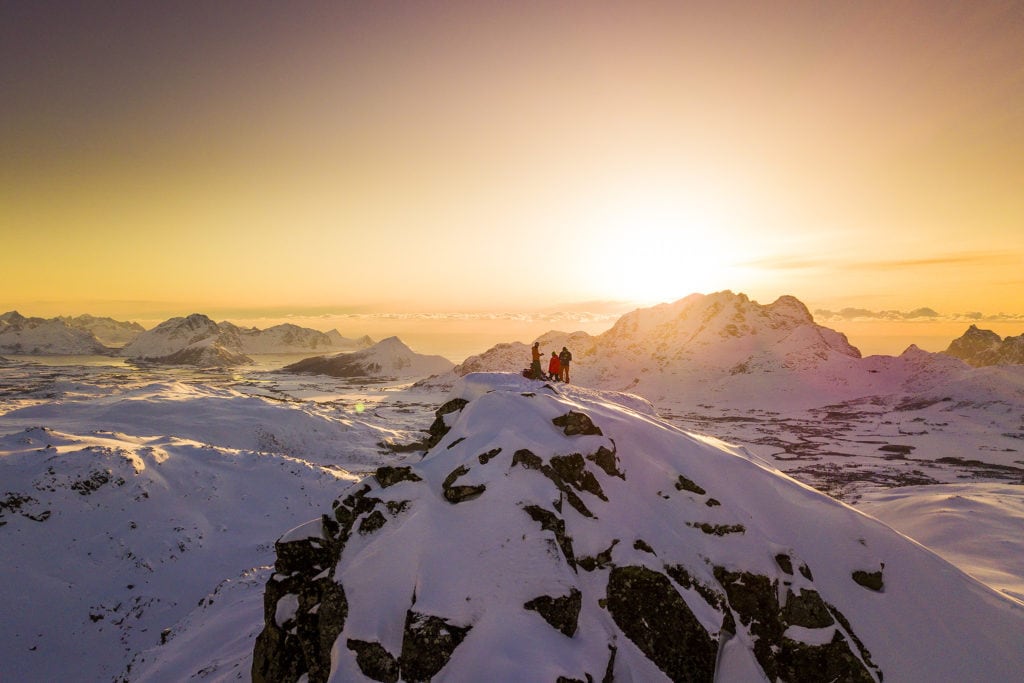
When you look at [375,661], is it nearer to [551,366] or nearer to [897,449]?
[551,366]

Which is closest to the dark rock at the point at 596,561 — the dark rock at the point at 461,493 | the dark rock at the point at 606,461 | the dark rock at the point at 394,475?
the dark rock at the point at 606,461

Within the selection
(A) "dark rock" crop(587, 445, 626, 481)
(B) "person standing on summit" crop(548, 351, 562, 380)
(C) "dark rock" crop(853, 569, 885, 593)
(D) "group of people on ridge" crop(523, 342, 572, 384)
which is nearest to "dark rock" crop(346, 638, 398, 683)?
(A) "dark rock" crop(587, 445, 626, 481)

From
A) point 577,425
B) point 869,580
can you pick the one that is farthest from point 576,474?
point 869,580

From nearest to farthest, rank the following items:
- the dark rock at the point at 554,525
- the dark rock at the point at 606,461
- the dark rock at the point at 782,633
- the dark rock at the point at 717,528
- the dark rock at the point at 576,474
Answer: the dark rock at the point at 782,633 → the dark rock at the point at 554,525 → the dark rock at the point at 717,528 → the dark rock at the point at 576,474 → the dark rock at the point at 606,461

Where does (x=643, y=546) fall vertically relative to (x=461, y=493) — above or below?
below

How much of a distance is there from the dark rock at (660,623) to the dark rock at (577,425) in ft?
17.6

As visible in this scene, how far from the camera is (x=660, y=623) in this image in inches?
522

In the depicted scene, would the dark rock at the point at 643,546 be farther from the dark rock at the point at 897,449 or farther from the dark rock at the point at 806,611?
the dark rock at the point at 897,449

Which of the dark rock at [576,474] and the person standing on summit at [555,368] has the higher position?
the person standing on summit at [555,368]

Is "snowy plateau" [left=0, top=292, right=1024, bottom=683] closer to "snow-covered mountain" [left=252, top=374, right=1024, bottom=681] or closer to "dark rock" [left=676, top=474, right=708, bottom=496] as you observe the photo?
"snow-covered mountain" [left=252, top=374, right=1024, bottom=681]

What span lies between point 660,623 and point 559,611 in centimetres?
365

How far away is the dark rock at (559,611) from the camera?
39.2ft

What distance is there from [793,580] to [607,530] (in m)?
6.51

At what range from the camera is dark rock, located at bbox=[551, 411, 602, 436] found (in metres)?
17.8
